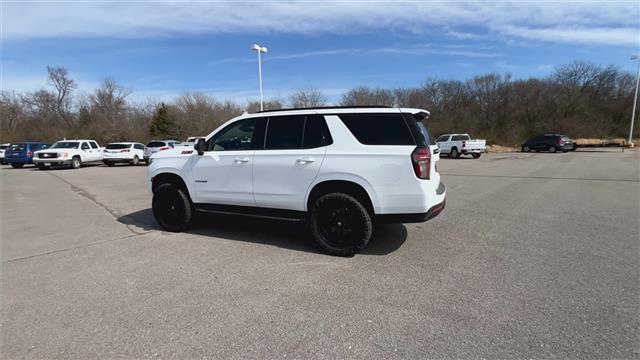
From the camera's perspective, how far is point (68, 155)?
22.1 meters

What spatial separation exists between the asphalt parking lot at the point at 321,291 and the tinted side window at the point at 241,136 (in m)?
1.50

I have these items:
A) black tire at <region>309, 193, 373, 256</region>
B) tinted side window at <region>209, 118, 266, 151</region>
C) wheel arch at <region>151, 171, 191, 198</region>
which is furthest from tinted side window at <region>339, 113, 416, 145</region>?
wheel arch at <region>151, 171, 191, 198</region>

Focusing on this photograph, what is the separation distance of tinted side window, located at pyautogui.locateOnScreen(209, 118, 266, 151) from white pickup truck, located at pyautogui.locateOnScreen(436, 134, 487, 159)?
2495 cm

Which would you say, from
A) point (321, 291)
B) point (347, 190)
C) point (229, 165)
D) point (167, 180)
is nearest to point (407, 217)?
point (347, 190)

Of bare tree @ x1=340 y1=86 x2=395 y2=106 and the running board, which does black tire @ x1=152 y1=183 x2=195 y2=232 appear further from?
bare tree @ x1=340 y1=86 x2=395 y2=106

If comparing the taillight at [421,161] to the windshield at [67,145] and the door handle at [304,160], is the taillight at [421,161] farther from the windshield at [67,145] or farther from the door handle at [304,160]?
the windshield at [67,145]

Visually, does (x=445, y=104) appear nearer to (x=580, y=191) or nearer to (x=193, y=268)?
(x=580, y=191)

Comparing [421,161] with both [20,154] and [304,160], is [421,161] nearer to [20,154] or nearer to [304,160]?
[304,160]

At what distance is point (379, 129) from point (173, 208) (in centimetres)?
388

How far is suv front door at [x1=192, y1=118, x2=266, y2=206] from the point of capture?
216 inches

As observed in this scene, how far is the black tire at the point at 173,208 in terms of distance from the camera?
20.1ft

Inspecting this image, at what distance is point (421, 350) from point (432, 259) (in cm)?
211

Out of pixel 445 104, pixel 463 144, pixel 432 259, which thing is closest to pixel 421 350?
pixel 432 259

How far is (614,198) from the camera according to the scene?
9016 mm
